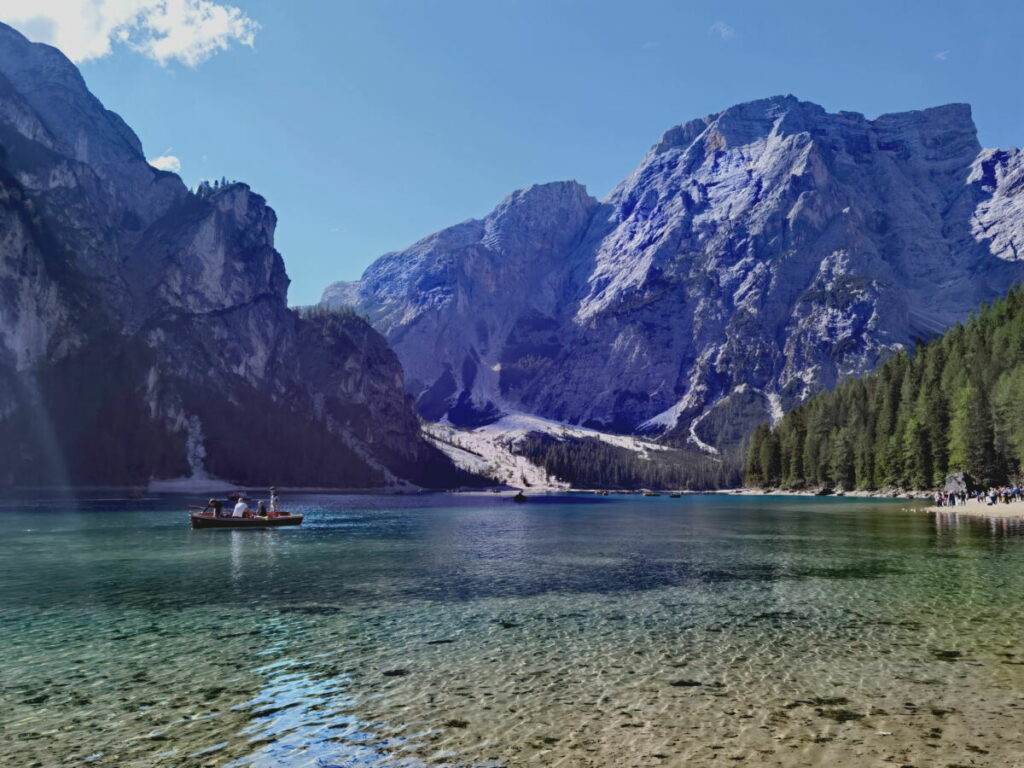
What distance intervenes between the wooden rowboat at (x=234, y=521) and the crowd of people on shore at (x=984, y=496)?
9723 centimetres

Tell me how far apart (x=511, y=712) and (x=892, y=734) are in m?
8.21

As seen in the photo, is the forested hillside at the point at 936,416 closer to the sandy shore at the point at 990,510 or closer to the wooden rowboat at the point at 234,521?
the sandy shore at the point at 990,510

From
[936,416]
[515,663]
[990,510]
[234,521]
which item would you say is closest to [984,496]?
[990,510]

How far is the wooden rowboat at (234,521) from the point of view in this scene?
81125mm

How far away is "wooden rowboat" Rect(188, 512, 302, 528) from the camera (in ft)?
266

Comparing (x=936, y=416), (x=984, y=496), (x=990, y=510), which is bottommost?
(x=990, y=510)

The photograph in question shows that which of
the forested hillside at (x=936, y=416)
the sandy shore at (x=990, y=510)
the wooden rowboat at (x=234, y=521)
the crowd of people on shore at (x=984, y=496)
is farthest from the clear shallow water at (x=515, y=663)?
the forested hillside at (x=936, y=416)

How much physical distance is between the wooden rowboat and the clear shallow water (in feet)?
113

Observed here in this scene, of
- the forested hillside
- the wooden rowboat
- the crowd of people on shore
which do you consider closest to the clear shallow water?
the wooden rowboat

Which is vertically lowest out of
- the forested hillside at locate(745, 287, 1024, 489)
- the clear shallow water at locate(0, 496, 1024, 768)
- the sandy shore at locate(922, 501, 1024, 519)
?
the sandy shore at locate(922, 501, 1024, 519)

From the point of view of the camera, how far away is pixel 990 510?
91812mm

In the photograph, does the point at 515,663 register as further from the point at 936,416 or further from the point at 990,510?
Answer: the point at 936,416

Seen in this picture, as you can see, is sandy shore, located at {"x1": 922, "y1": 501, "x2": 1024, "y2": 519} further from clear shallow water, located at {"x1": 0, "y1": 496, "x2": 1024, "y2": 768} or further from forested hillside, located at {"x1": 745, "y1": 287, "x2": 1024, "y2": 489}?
clear shallow water, located at {"x1": 0, "y1": 496, "x2": 1024, "y2": 768}

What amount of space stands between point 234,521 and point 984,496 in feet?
362
